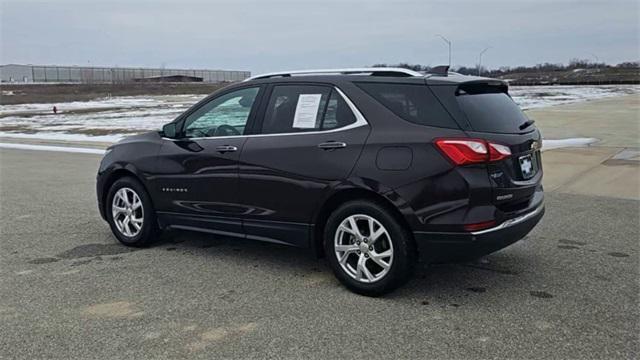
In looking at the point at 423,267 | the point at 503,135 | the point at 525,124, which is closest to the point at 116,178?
the point at 423,267

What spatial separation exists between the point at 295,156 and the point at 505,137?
163cm

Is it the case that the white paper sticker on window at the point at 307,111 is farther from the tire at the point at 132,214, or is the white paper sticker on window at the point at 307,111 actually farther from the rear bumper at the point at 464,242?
the tire at the point at 132,214

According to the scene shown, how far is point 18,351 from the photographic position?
148 inches

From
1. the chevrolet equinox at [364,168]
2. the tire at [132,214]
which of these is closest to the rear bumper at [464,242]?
the chevrolet equinox at [364,168]

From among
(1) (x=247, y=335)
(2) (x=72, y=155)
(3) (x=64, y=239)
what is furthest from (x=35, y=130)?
(1) (x=247, y=335)

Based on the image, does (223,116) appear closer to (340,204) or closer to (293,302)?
(340,204)

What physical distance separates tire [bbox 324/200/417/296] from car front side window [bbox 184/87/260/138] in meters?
1.34

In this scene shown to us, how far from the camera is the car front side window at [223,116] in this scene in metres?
5.42

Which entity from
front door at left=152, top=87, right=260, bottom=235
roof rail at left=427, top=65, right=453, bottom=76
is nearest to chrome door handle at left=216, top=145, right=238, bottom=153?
front door at left=152, top=87, right=260, bottom=235

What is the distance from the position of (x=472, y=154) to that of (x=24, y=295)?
359 cm

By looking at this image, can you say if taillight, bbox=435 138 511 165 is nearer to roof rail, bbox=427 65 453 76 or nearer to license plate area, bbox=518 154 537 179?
license plate area, bbox=518 154 537 179

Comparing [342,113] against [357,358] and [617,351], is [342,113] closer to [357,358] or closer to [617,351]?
[357,358]

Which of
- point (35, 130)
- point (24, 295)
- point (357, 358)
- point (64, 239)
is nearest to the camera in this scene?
point (357, 358)

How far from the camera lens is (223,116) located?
5.67m
